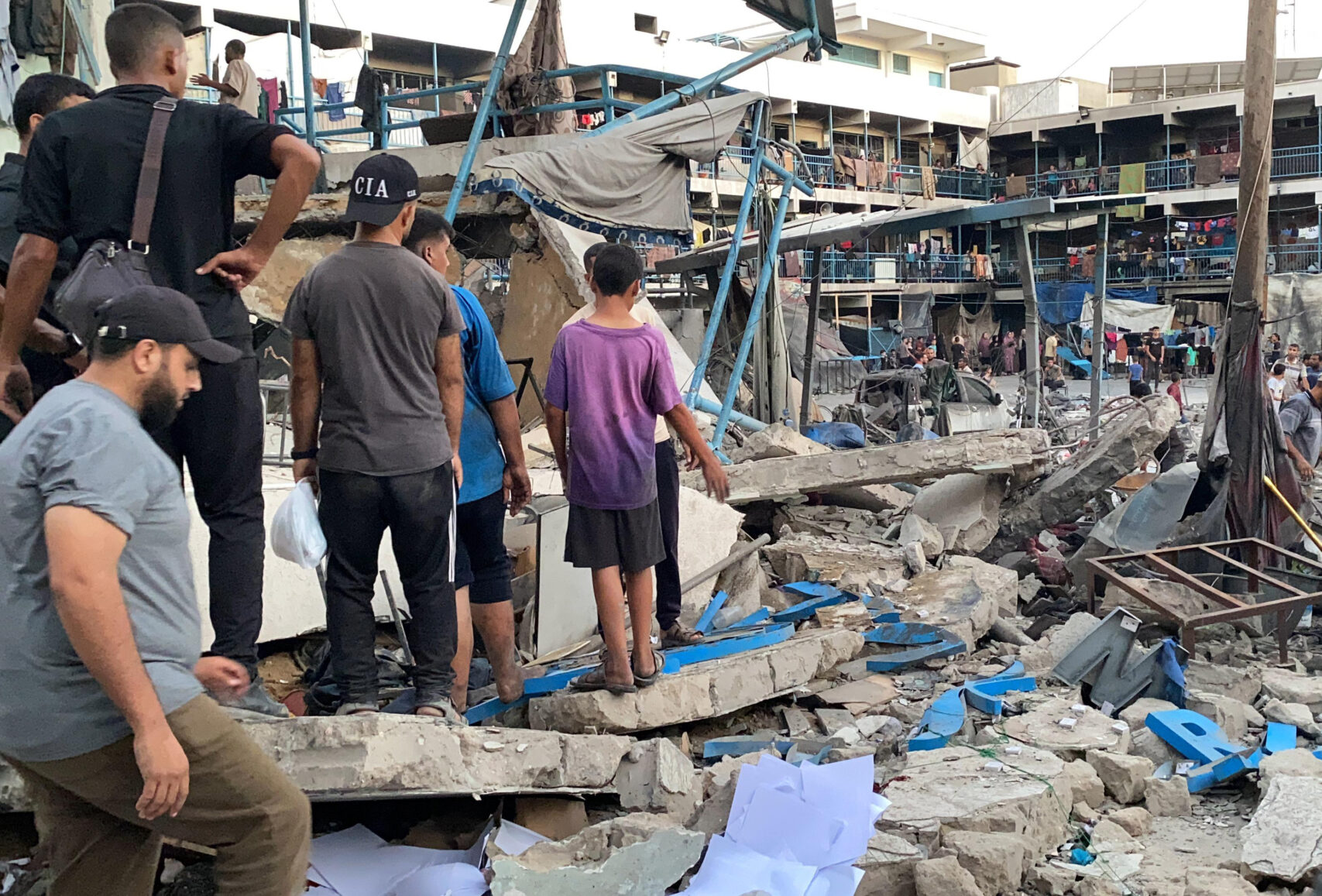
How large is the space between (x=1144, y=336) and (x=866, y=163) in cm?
1178

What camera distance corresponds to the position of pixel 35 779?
2.20 meters

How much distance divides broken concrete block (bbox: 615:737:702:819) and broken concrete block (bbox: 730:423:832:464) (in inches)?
190

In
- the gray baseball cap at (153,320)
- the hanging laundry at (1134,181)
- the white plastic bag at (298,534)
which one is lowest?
the white plastic bag at (298,534)

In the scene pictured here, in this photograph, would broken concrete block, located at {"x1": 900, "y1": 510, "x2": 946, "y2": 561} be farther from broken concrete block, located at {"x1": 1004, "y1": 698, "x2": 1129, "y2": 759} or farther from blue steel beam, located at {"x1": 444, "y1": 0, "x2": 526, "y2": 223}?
blue steel beam, located at {"x1": 444, "y1": 0, "x2": 526, "y2": 223}

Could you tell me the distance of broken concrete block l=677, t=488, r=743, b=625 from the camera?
5758 mm

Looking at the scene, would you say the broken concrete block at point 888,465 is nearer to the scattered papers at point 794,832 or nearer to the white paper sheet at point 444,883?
the scattered papers at point 794,832

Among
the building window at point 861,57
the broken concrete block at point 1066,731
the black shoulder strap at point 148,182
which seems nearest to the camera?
the black shoulder strap at point 148,182

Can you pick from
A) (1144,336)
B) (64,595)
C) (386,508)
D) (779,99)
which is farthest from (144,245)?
(779,99)

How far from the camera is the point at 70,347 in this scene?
10.4ft

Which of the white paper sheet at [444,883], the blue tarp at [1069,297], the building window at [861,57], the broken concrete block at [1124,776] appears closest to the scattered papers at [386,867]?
the white paper sheet at [444,883]

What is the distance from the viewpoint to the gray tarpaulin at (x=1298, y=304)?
30.9 m

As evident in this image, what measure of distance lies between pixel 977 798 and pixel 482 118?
6399mm

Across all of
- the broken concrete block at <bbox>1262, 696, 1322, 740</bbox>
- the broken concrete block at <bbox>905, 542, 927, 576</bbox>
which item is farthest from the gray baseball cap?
the broken concrete block at <bbox>905, 542, 927, 576</bbox>

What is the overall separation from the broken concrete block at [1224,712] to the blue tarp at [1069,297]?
31.3m
